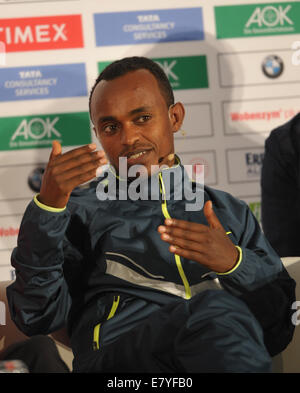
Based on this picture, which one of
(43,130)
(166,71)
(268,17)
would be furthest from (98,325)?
(268,17)

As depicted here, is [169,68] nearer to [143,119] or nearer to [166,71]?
[166,71]

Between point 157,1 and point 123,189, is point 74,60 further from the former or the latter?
point 123,189

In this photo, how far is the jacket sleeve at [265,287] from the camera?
111 centimetres

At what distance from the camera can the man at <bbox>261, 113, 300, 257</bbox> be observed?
1.84 m

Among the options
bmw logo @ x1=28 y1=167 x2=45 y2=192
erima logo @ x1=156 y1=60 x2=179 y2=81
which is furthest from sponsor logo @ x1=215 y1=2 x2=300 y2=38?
bmw logo @ x1=28 y1=167 x2=45 y2=192

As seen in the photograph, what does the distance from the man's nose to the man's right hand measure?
176mm

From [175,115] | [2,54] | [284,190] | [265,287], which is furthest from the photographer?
[2,54]

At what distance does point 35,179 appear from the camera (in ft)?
6.72

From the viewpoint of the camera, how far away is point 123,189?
127 cm

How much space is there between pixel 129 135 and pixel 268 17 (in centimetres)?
118

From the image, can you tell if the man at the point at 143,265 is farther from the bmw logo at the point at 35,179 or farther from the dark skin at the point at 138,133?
the bmw logo at the point at 35,179

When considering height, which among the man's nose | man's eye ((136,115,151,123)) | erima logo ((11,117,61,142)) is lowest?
the man's nose

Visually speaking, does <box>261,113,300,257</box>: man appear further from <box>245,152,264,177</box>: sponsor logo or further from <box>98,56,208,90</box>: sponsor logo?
<box>98,56,208,90</box>: sponsor logo

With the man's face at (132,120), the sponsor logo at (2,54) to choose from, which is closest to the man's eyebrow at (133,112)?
the man's face at (132,120)
